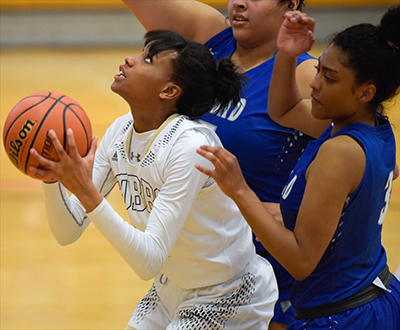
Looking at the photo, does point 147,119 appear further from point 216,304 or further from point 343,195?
point 343,195

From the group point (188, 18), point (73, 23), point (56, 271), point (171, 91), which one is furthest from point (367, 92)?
point (73, 23)

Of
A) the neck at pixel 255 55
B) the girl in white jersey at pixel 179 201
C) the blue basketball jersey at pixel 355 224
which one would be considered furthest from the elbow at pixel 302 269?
the neck at pixel 255 55

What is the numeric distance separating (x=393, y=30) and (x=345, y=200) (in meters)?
0.55

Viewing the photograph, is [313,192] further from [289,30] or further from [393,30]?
[289,30]

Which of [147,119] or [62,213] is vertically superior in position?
[147,119]

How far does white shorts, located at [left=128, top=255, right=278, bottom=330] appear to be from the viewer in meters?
2.11

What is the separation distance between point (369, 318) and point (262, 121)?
989 millimetres

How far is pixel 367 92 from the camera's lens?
68.2 inches

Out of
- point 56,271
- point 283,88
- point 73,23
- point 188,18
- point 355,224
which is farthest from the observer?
point 73,23

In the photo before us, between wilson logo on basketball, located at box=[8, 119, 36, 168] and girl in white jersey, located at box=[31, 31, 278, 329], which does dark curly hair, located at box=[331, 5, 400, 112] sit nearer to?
girl in white jersey, located at box=[31, 31, 278, 329]

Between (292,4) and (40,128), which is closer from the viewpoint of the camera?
(40,128)

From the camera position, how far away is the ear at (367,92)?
5.64ft

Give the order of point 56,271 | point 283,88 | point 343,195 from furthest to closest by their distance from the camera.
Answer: point 56,271 → point 283,88 → point 343,195

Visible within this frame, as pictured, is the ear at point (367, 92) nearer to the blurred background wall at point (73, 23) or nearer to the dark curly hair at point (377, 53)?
the dark curly hair at point (377, 53)
